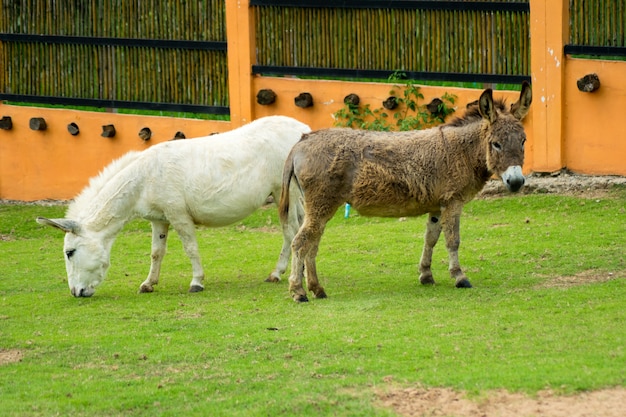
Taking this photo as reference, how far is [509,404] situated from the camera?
687 centimetres

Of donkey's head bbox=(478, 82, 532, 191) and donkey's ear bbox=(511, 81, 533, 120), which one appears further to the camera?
donkey's ear bbox=(511, 81, 533, 120)

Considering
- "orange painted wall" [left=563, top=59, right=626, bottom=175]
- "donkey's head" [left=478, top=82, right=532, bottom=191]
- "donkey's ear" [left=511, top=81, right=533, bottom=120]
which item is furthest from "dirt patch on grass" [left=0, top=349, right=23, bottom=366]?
"orange painted wall" [left=563, top=59, right=626, bottom=175]

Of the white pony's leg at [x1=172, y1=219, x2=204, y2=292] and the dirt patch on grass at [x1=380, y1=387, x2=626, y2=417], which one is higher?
the white pony's leg at [x1=172, y1=219, x2=204, y2=292]

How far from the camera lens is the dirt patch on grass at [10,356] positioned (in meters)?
8.85

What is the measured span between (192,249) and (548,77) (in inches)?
231

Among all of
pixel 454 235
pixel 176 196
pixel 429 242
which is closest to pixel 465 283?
pixel 454 235

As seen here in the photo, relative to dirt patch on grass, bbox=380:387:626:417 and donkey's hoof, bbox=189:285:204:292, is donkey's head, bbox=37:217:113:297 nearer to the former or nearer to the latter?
donkey's hoof, bbox=189:285:204:292

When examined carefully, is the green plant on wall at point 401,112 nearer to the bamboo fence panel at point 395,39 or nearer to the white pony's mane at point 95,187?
the bamboo fence panel at point 395,39

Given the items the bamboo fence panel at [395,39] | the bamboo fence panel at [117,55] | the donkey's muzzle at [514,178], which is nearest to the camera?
the donkey's muzzle at [514,178]

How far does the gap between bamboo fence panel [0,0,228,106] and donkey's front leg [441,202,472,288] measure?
7721mm

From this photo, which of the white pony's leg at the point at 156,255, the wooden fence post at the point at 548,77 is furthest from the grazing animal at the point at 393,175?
the wooden fence post at the point at 548,77

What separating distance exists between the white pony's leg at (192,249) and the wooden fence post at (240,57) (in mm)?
5734

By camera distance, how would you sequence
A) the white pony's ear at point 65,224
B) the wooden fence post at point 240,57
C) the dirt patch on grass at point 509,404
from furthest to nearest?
the wooden fence post at point 240,57
the white pony's ear at point 65,224
the dirt patch on grass at point 509,404

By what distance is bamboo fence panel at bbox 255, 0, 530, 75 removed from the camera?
597 inches
